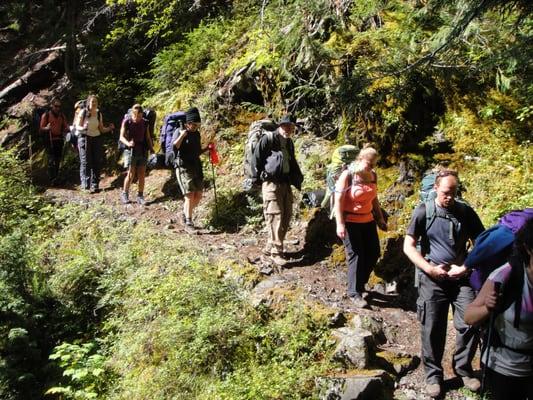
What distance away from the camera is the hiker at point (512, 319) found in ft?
11.0

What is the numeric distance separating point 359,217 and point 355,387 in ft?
7.65

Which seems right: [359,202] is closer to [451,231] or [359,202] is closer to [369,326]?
[369,326]

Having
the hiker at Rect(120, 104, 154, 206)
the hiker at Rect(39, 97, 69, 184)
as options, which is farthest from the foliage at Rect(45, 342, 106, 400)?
the hiker at Rect(39, 97, 69, 184)

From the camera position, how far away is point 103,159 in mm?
14016

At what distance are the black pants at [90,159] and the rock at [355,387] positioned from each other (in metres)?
8.91

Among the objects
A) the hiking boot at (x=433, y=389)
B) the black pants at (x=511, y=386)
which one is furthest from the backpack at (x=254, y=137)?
the black pants at (x=511, y=386)

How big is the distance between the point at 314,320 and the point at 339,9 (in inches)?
289

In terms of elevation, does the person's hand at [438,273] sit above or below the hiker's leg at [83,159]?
below

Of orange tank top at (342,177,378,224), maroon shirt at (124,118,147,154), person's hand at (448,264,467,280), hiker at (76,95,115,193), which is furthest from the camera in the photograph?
hiker at (76,95,115,193)

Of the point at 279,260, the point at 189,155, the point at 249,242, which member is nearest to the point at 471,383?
the point at 279,260

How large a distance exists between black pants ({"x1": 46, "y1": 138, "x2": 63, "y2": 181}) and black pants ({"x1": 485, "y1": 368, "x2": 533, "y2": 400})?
12.0m

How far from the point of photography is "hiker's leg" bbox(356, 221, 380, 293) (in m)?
6.68

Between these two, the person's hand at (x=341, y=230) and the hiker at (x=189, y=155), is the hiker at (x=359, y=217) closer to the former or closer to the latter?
the person's hand at (x=341, y=230)

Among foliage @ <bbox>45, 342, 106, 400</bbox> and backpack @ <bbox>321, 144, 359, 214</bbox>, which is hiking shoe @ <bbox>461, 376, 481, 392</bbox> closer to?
backpack @ <bbox>321, 144, 359, 214</bbox>
